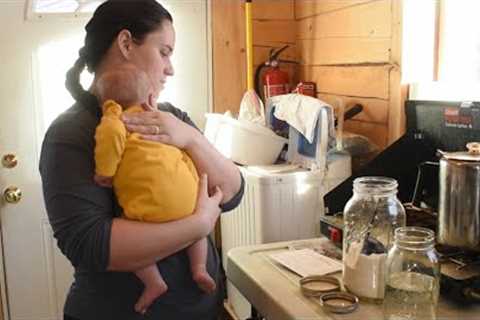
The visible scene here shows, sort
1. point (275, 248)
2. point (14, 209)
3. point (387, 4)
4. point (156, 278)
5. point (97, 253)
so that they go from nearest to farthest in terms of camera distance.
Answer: point (97, 253) < point (156, 278) < point (275, 248) < point (387, 4) < point (14, 209)

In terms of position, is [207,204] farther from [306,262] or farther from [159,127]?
[306,262]

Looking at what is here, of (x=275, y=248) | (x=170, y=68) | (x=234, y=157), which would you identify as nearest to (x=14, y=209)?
(x=234, y=157)

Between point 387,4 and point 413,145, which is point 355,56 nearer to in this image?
point 387,4

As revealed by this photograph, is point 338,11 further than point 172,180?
Yes

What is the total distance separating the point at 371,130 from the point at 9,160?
159 centimetres

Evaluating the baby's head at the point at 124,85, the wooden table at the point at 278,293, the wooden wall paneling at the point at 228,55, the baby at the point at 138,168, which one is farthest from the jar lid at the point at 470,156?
the wooden wall paneling at the point at 228,55

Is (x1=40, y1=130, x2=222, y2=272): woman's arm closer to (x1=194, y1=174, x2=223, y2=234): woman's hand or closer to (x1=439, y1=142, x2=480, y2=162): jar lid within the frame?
(x1=194, y1=174, x2=223, y2=234): woman's hand

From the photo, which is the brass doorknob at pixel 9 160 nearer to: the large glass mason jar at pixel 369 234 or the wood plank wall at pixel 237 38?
the wood plank wall at pixel 237 38

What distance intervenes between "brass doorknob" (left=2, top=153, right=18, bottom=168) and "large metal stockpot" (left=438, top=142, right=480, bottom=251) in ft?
6.09

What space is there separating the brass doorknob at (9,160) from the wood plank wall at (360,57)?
4.71 feet

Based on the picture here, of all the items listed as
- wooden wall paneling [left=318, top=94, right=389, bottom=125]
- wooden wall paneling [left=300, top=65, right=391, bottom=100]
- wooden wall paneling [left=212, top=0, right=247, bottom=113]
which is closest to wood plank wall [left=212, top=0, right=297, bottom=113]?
wooden wall paneling [left=212, top=0, right=247, bottom=113]

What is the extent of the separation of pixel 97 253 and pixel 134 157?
0.61ft

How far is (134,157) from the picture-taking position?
958 mm

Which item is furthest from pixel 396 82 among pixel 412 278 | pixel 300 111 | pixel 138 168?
pixel 138 168
